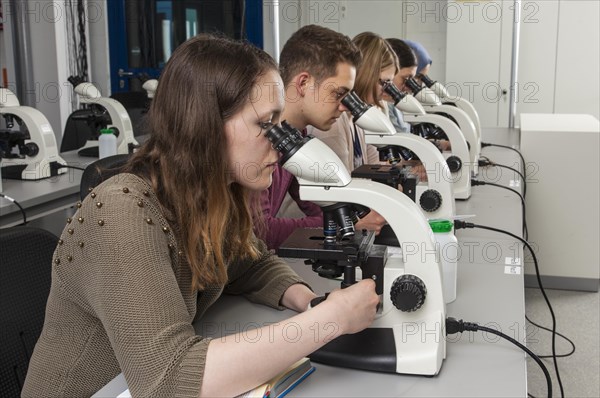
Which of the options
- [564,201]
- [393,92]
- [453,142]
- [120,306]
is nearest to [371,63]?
[393,92]

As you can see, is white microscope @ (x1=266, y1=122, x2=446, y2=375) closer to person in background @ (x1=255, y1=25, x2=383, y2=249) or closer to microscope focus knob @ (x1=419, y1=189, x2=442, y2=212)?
microscope focus knob @ (x1=419, y1=189, x2=442, y2=212)

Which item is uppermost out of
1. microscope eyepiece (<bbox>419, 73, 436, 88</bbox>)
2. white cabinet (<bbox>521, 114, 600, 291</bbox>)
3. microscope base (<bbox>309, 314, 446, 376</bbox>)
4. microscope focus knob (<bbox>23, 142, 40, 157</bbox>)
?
microscope eyepiece (<bbox>419, 73, 436, 88</bbox>)

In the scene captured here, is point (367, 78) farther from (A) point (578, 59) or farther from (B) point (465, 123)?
(A) point (578, 59)

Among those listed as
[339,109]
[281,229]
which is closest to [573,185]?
[339,109]

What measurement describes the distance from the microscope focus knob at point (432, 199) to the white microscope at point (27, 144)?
1.77 metres

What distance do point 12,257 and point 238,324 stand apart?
1.48ft

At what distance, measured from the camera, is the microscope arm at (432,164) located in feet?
5.40

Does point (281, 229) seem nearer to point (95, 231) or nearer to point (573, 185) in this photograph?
point (95, 231)

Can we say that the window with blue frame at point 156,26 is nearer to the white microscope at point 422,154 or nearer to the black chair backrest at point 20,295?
the white microscope at point 422,154

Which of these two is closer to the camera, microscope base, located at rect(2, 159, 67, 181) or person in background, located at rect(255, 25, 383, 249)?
person in background, located at rect(255, 25, 383, 249)

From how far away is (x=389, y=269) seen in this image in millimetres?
1012

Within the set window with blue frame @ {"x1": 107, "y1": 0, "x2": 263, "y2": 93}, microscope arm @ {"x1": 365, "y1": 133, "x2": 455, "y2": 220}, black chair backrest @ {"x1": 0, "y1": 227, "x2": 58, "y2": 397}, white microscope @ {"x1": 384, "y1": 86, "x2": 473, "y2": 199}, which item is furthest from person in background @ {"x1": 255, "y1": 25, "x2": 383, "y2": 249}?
window with blue frame @ {"x1": 107, "y1": 0, "x2": 263, "y2": 93}

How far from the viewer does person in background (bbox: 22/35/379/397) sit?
2.88 ft

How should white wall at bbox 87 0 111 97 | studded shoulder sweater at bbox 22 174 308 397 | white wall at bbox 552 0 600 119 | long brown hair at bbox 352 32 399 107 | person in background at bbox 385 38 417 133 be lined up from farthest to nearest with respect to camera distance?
white wall at bbox 87 0 111 97, white wall at bbox 552 0 600 119, person in background at bbox 385 38 417 133, long brown hair at bbox 352 32 399 107, studded shoulder sweater at bbox 22 174 308 397
